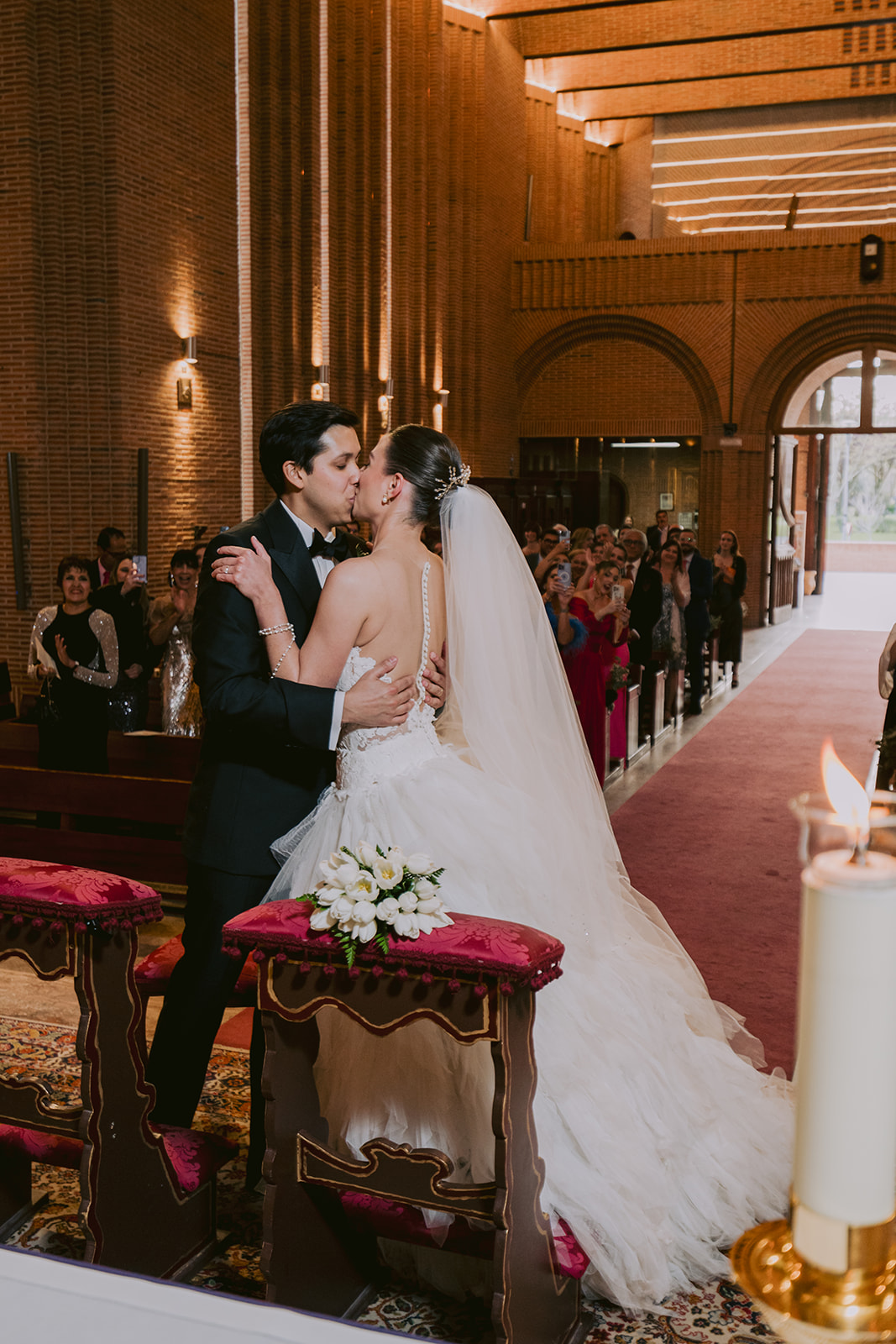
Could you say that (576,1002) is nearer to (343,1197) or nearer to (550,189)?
(343,1197)

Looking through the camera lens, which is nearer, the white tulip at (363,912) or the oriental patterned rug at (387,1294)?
the white tulip at (363,912)

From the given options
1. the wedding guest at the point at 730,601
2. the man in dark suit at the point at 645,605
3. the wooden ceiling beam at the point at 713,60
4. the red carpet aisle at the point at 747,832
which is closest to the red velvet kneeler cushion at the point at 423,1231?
the red carpet aisle at the point at 747,832

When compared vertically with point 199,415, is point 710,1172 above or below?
below

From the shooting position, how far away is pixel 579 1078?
2637 millimetres

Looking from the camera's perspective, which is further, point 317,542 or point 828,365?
point 828,365

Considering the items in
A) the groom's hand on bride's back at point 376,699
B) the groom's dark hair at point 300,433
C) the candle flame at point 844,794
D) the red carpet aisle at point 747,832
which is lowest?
the red carpet aisle at point 747,832

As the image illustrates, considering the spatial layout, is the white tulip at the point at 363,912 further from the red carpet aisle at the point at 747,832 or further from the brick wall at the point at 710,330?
the brick wall at the point at 710,330

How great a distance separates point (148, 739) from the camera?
6238 mm

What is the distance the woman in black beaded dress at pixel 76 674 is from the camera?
20.4 ft

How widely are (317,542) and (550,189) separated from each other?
1961 cm

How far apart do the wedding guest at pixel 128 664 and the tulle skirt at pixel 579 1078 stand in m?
4.33

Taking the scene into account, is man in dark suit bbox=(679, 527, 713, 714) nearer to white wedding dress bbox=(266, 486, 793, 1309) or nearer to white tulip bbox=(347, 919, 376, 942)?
white wedding dress bbox=(266, 486, 793, 1309)

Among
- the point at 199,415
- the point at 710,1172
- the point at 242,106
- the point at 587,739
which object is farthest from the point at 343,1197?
the point at 242,106

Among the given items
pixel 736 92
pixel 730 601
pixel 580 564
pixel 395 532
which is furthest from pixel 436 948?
pixel 736 92
